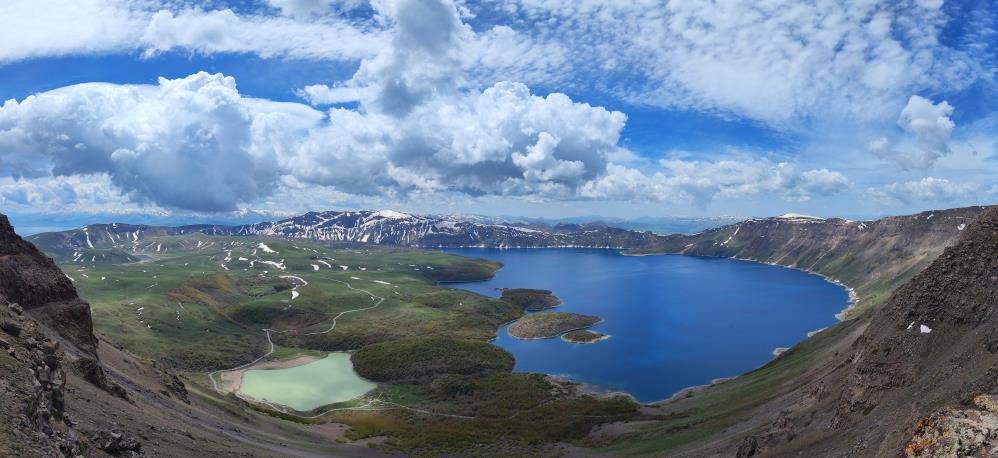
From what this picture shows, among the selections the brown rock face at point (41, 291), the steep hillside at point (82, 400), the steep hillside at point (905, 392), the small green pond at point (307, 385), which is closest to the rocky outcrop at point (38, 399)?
the steep hillside at point (82, 400)

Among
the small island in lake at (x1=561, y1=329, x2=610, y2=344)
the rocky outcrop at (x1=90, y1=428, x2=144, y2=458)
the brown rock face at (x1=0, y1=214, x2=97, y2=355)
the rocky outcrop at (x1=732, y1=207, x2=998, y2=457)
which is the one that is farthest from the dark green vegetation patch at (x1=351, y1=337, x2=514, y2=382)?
the rocky outcrop at (x1=90, y1=428, x2=144, y2=458)

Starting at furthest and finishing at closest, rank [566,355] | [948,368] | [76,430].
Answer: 1. [566,355]
2. [948,368]
3. [76,430]

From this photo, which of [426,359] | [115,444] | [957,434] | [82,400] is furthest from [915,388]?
[426,359]

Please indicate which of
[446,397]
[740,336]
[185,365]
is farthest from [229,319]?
[740,336]

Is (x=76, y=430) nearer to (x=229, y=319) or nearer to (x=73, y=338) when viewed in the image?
(x=73, y=338)

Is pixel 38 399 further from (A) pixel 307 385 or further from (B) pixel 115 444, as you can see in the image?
(A) pixel 307 385

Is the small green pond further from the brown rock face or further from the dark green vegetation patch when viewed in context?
the brown rock face
